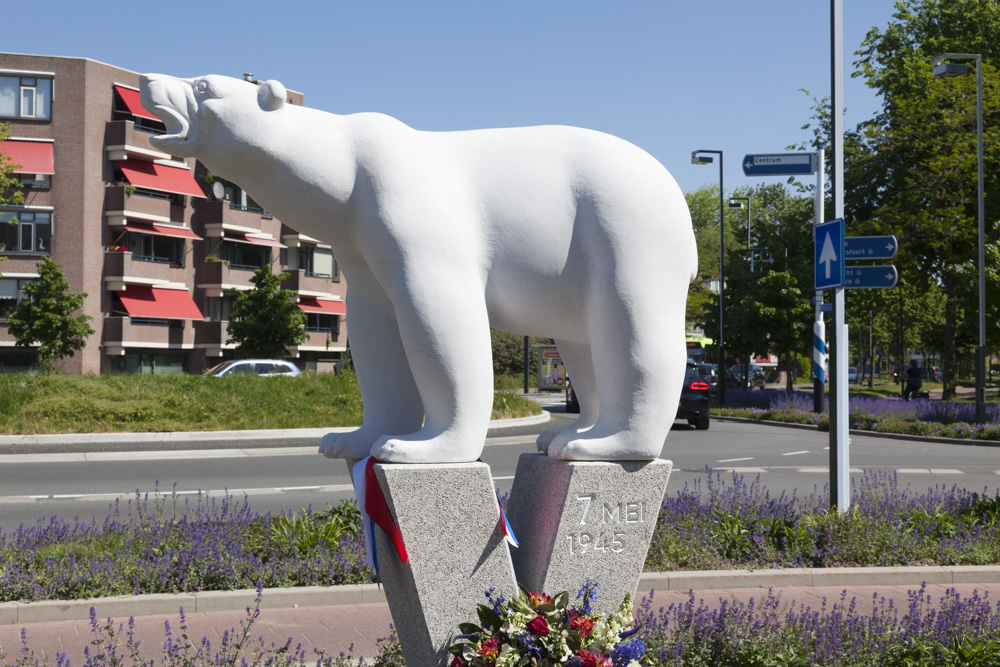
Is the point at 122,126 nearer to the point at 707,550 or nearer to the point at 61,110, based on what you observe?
the point at 61,110

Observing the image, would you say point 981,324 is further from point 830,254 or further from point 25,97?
point 25,97

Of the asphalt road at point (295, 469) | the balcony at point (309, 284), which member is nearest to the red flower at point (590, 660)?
the asphalt road at point (295, 469)

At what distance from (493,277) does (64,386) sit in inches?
704

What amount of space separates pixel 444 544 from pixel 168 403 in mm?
16873

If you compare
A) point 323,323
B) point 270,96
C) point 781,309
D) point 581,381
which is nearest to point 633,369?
point 581,381

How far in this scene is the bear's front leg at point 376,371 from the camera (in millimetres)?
3965

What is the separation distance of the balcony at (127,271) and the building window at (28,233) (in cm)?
235

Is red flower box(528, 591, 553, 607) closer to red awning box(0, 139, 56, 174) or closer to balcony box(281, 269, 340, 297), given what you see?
red awning box(0, 139, 56, 174)

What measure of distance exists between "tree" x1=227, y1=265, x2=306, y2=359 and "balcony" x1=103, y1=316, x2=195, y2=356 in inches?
174

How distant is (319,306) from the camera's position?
47750mm

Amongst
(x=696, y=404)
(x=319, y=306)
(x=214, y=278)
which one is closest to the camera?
(x=696, y=404)

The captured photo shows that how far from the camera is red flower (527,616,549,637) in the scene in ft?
11.4

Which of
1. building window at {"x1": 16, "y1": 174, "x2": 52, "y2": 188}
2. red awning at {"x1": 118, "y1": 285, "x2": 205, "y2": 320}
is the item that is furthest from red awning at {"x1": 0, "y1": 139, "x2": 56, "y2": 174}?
red awning at {"x1": 118, "y1": 285, "x2": 205, "y2": 320}

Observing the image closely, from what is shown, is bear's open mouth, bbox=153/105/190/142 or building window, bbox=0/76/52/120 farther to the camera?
building window, bbox=0/76/52/120
